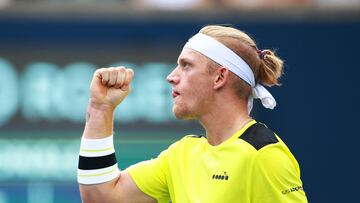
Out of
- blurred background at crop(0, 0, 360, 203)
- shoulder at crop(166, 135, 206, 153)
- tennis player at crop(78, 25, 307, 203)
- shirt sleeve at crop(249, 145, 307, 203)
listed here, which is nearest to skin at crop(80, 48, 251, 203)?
tennis player at crop(78, 25, 307, 203)

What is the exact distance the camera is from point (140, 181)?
15.4 feet

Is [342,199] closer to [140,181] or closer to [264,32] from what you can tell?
[264,32]

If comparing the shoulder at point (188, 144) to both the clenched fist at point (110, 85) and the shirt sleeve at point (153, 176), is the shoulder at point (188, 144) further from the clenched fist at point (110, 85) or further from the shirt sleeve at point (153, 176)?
the clenched fist at point (110, 85)

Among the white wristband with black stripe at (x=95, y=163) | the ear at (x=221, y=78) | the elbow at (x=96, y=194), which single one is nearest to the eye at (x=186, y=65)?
the ear at (x=221, y=78)

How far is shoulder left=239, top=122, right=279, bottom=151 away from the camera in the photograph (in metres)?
4.40

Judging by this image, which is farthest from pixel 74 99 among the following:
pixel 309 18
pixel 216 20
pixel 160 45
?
pixel 309 18

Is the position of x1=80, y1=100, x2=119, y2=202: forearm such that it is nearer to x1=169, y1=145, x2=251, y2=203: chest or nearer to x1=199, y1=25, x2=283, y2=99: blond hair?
x1=169, y1=145, x2=251, y2=203: chest

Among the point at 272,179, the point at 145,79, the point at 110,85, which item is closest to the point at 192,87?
the point at 110,85

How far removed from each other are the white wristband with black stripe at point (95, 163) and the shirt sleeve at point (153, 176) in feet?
0.39

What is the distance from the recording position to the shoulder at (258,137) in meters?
4.40

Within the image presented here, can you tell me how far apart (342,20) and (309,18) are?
28cm

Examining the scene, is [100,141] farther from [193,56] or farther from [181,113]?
[193,56]

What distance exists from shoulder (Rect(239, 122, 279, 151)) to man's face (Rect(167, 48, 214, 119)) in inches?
9.9

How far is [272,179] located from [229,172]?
208 mm
